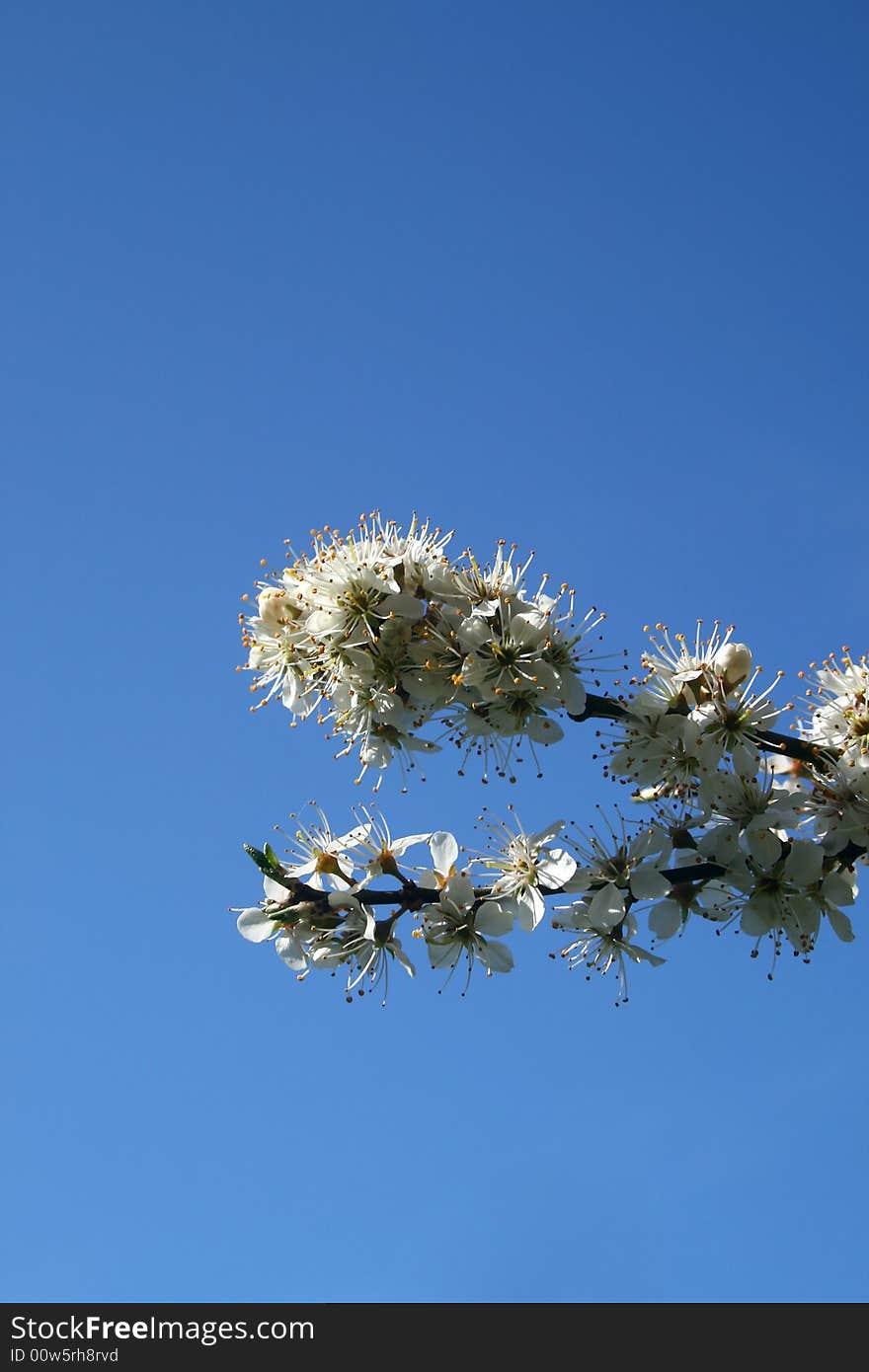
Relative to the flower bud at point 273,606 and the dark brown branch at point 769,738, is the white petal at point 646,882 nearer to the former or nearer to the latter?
the dark brown branch at point 769,738

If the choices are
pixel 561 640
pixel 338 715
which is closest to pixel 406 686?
pixel 338 715

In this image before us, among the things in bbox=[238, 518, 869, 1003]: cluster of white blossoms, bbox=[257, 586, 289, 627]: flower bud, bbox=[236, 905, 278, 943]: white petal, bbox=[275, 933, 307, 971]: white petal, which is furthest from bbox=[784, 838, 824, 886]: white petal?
bbox=[257, 586, 289, 627]: flower bud

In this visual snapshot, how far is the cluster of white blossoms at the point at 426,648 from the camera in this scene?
402 cm

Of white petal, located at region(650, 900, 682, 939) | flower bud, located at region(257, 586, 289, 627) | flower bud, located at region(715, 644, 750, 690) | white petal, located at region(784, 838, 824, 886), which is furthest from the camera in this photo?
flower bud, located at region(257, 586, 289, 627)

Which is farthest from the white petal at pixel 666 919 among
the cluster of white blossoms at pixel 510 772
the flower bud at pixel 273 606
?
the flower bud at pixel 273 606

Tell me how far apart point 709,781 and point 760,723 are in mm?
322

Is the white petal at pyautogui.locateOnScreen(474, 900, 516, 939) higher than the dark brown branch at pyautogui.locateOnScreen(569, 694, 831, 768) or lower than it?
lower

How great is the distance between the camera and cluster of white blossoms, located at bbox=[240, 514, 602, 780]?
4.02 meters

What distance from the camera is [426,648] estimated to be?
4086 millimetres

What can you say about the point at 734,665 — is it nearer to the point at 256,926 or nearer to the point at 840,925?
the point at 840,925

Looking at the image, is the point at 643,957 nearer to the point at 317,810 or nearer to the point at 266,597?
the point at 317,810

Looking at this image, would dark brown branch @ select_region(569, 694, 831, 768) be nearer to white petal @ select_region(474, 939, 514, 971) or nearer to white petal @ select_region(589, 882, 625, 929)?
white petal @ select_region(589, 882, 625, 929)

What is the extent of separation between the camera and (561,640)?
4121mm

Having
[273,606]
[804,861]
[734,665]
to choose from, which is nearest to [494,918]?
[804,861]
